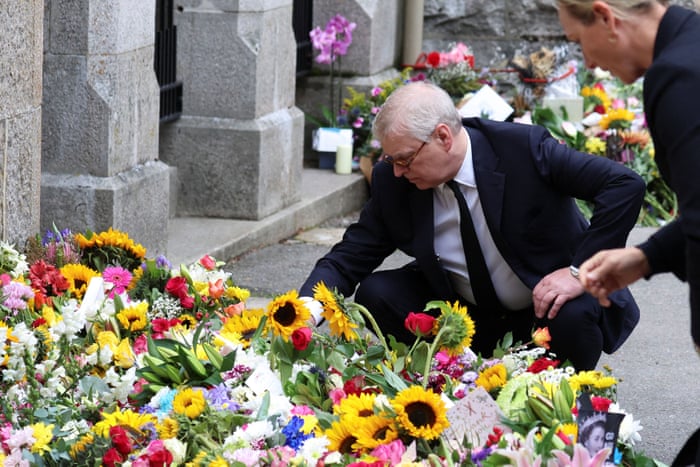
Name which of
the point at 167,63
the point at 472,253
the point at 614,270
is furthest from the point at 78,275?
the point at 167,63

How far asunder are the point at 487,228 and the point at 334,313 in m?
0.79

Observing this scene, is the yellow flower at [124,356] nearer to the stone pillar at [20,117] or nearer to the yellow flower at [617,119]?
the stone pillar at [20,117]

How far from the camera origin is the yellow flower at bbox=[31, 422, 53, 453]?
10.1 ft

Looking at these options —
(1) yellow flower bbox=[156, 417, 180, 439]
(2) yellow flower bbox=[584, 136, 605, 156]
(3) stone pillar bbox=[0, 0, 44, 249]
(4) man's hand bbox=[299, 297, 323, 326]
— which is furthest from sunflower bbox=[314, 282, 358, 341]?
(2) yellow flower bbox=[584, 136, 605, 156]

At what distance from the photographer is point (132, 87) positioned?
535cm

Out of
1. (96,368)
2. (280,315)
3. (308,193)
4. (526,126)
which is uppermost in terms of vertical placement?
(526,126)

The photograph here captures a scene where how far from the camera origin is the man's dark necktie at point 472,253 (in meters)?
4.03

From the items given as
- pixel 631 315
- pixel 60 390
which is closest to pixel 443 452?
pixel 60 390

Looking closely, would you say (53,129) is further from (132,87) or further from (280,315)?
(280,315)

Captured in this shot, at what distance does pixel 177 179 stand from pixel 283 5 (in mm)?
1075

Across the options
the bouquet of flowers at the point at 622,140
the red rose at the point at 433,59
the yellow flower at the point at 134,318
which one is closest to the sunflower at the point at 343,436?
the yellow flower at the point at 134,318

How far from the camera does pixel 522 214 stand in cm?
402

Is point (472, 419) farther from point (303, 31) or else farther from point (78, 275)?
point (303, 31)

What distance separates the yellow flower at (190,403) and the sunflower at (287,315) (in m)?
0.36
